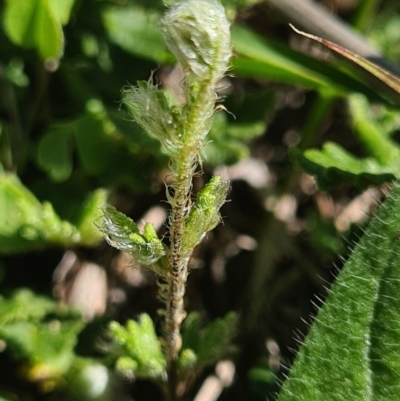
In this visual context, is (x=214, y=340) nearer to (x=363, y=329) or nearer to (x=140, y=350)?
(x=140, y=350)

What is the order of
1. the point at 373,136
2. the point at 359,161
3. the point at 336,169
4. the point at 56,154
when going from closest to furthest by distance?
the point at 336,169, the point at 359,161, the point at 373,136, the point at 56,154

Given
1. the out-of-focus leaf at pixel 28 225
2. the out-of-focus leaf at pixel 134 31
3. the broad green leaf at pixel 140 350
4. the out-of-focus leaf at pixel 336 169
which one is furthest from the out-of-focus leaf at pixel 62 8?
the broad green leaf at pixel 140 350

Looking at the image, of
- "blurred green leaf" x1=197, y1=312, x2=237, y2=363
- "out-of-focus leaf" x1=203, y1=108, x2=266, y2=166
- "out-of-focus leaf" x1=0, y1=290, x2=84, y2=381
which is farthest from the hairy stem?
"out-of-focus leaf" x1=203, y1=108, x2=266, y2=166

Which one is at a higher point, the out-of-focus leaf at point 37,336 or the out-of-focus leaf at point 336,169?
the out-of-focus leaf at point 336,169

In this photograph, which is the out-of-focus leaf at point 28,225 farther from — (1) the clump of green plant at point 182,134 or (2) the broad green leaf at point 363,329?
(2) the broad green leaf at point 363,329

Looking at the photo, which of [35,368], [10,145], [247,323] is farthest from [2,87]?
[247,323]

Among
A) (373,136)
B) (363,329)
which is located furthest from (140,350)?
(373,136)
